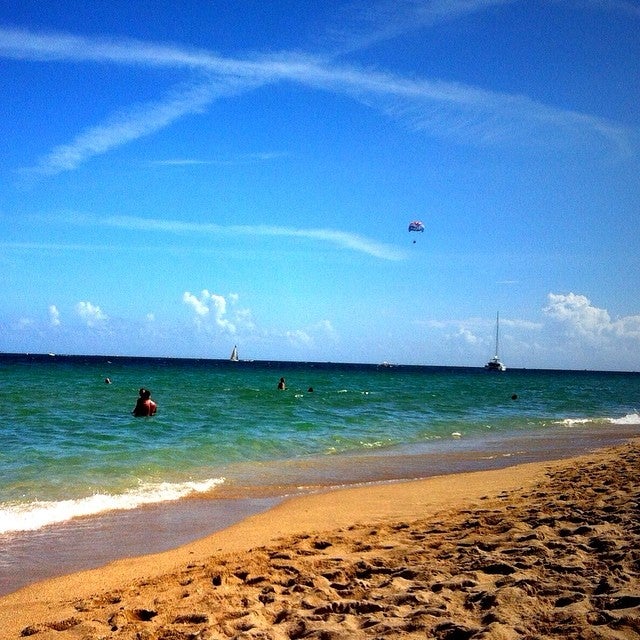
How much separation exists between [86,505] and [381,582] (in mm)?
5916

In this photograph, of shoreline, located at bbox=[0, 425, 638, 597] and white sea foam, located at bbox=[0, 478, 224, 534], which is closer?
shoreline, located at bbox=[0, 425, 638, 597]

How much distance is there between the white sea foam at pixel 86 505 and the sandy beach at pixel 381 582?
2.23 m

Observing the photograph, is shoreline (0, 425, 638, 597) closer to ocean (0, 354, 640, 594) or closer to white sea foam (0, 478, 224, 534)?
ocean (0, 354, 640, 594)

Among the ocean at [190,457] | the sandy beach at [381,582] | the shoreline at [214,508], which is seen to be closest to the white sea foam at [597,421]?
the ocean at [190,457]

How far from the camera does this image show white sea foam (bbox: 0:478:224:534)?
8.25 meters

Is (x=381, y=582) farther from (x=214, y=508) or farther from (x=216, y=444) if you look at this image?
(x=216, y=444)

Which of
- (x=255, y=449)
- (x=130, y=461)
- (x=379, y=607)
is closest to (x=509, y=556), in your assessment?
(x=379, y=607)

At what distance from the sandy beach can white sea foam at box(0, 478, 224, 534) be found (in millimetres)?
2226

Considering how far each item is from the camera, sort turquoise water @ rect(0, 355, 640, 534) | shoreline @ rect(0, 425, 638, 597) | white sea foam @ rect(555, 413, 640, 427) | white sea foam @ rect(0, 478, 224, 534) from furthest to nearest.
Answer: white sea foam @ rect(555, 413, 640, 427) → turquoise water @ rect(0, 355, 640, 534) → white sea foam @ rect(0, 478, 224, 534) → shoreline @ rect(0, 425, 638, 597)

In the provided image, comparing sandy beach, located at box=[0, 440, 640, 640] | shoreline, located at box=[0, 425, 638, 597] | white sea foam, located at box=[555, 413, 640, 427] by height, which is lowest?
shoreline, located at box=[0, 425, 638, 597]

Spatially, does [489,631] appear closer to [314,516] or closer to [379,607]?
[379,607]

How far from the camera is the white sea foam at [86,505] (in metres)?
8.25

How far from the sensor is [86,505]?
9.23 metres

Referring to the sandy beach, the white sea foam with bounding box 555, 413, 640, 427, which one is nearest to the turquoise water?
the white sea foam with bounding box 555, 413, 640, 427
